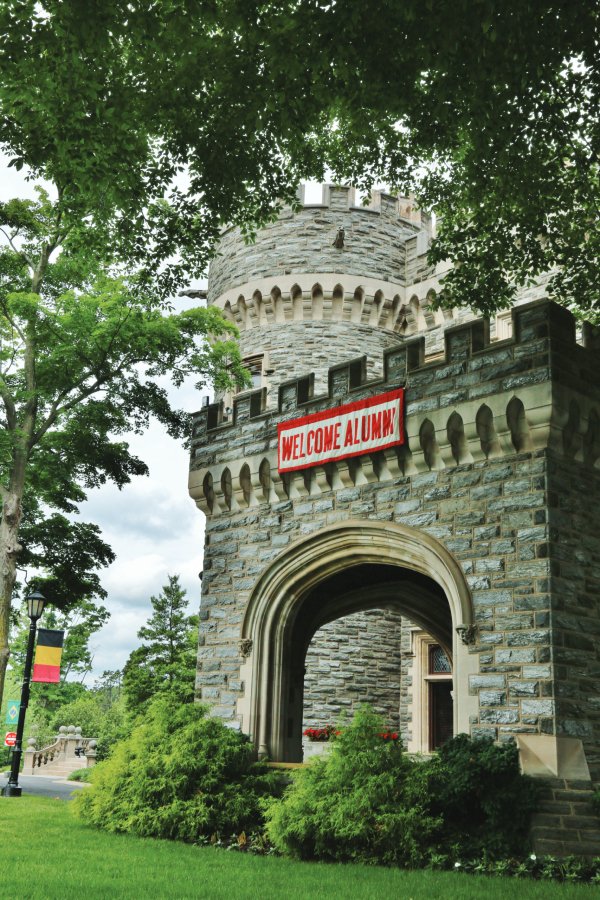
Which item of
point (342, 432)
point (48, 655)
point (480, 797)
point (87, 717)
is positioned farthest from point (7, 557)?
point (87, 717)

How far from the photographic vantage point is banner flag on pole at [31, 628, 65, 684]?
61.5ft

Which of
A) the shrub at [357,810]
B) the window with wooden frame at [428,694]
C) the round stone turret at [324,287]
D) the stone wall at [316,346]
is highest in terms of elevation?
the round stone turret at [324,287]

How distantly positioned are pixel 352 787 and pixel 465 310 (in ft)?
40.9

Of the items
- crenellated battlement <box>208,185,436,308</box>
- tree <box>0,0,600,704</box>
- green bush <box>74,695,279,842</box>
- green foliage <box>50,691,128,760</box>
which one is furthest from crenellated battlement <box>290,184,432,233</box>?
green foliage <box>50,691,128,760</box>

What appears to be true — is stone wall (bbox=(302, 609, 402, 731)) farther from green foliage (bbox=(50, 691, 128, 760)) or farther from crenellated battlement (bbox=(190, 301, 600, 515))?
green foliage (bbox=(50, 691, 128, 760))

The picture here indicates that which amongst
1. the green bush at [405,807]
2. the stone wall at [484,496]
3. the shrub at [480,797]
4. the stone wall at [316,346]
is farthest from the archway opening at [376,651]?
the stone wall at [316,346]

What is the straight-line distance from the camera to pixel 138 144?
9828 mm

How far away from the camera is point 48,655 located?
19.3 metres

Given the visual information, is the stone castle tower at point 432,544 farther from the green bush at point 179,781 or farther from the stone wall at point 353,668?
the green bush at point 179,781

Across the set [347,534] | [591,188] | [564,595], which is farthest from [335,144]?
[564,595]

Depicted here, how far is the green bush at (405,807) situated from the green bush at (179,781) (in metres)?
1.14

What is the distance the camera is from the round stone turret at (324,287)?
20.8m

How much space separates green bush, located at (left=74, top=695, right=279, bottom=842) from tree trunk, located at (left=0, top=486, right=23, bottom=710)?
20.0ft

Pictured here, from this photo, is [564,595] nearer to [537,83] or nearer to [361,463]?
[361,463]
